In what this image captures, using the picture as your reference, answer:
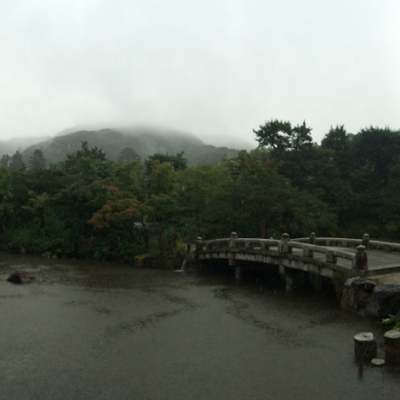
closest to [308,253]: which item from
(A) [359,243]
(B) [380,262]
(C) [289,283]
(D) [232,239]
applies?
(C) [289,283]

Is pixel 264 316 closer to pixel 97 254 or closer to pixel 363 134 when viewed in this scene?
pixel 97 254

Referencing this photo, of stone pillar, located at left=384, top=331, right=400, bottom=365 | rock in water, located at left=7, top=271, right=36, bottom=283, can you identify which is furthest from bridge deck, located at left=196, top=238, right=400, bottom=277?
rock in water, located at left=7, top=271, right=36, bottom=283

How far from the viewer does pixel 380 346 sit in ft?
34.4

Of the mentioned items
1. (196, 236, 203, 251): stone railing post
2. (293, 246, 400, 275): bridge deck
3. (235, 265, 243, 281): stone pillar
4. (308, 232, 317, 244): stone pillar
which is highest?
(308, 232, 317, 244): stone pillar

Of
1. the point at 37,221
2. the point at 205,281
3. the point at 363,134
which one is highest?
the point at 363,134

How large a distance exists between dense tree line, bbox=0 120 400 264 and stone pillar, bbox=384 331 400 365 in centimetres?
1395

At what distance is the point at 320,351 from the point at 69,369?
251 inches

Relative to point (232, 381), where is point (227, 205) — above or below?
above

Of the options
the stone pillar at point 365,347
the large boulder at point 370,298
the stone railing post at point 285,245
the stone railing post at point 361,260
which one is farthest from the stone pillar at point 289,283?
the stone pillar at point 365,347

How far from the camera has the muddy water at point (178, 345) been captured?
28.4 ft

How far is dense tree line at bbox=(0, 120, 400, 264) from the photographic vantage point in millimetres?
24453

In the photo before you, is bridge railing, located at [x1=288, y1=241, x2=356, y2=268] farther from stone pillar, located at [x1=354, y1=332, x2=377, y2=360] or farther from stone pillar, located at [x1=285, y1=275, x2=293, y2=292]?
stone pillar, located at [x1=354, y1=332, x2=377, y2=360]

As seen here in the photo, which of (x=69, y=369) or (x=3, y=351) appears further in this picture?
(x=3, y=351)

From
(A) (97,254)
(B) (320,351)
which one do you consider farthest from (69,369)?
(A) (97,254)
